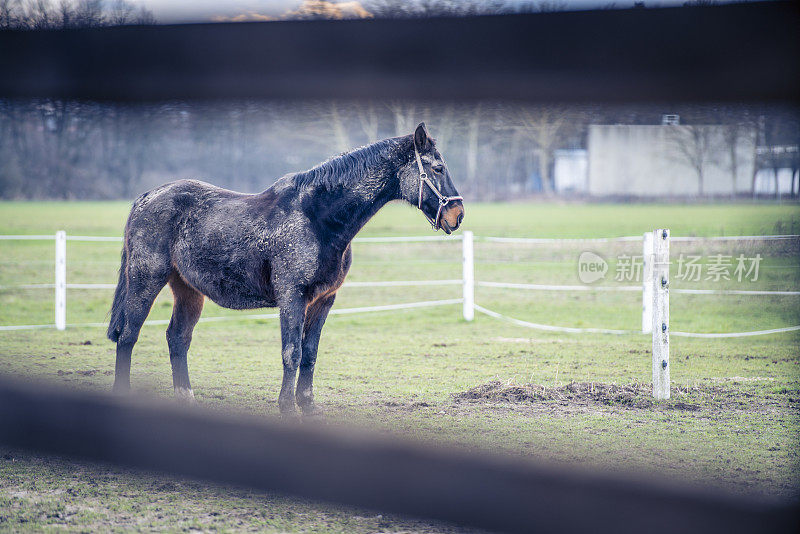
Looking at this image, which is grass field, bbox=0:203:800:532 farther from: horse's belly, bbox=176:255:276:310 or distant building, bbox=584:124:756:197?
horse's belly, bbox=176:255:276:310

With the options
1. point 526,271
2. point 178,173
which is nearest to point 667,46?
point 178,173

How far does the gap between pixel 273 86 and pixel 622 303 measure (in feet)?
43.0

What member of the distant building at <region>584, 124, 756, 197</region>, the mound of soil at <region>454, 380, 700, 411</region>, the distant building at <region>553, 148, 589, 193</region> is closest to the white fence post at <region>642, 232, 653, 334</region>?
the mound of soil at <region>454, 380, 700, 411</region>

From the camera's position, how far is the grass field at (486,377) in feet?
3.77

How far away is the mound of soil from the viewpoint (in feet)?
18.3

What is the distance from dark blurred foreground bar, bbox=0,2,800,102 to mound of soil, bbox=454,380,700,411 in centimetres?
516

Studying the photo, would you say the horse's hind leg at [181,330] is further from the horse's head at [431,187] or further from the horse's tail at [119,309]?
the horse's head at [431,187]

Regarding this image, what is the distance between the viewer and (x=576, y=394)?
19.1ft

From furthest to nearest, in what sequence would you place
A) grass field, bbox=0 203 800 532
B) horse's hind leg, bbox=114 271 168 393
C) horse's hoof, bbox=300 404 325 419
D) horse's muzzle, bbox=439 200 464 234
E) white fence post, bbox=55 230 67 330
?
white fence post, bbox=55 230 67 330, horse's hind leg, bbox=114 271 168 393, horse's hoof, bbox=300 404 325 419, horse's muzzle, bbox=439 200 464 234, grass field, bbox=0 203 800 532

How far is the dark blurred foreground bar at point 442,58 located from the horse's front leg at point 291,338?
3723mm

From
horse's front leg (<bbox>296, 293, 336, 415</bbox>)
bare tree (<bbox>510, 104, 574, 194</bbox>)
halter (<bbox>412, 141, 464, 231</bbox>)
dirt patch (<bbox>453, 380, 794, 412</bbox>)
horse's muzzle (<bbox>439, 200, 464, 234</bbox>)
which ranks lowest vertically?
dirt patch (<bbox>453, 380, 794, 412</bbox>)

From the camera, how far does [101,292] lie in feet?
44.1

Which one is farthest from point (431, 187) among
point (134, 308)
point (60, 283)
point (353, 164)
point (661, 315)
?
point (60, 283)

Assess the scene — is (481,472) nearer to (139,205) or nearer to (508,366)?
(139,205)
